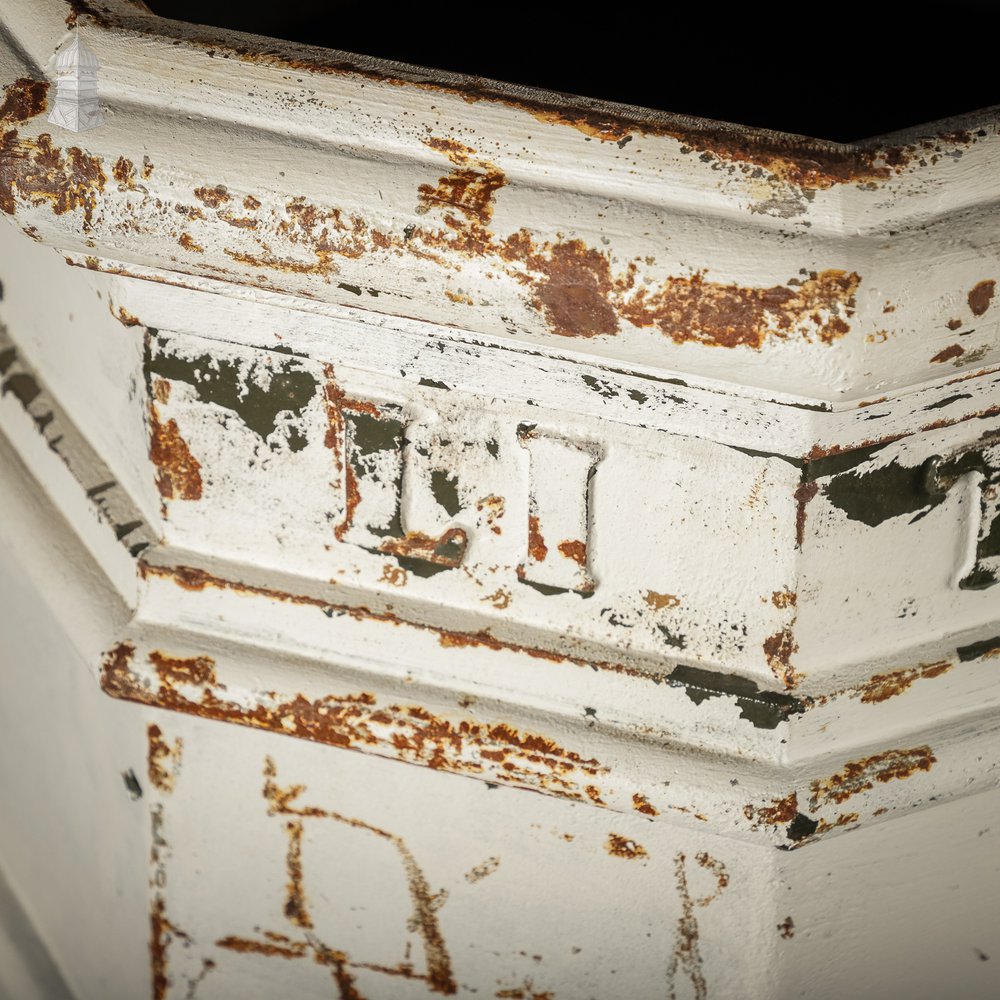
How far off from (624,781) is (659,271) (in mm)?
307

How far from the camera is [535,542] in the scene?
0.71m

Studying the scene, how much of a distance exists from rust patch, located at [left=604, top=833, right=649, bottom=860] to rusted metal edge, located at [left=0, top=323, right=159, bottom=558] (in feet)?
1.11

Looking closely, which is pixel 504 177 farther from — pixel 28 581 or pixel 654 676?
pixel 28 581

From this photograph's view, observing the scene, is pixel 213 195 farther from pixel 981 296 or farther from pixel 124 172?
pixel 981 296

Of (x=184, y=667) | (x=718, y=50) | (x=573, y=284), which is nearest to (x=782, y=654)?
(x=573, y=284)

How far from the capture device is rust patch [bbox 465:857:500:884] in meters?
0.84

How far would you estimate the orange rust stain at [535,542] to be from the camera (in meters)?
A: 0.70

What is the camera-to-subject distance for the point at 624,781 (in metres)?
0.73

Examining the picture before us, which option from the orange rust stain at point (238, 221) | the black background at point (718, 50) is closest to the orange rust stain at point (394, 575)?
the orange rust stain at point (238, 221)

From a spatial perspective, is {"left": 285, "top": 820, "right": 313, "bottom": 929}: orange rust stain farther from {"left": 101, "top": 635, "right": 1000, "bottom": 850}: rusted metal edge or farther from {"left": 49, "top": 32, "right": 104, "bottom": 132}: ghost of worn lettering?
{"left": 49, "top": 32, "right": 104, "bottom": 132}: ghost of worn lettering

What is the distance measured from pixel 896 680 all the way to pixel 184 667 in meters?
0.41

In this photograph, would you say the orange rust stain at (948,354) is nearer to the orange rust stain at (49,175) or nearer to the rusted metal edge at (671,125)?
the rusted metal edge at (671,125)

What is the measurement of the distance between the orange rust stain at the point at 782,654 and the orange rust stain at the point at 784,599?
0.05ft

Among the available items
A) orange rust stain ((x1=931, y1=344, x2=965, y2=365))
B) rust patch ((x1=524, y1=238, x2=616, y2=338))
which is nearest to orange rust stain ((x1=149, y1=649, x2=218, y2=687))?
rust patch ((x1=524, y1=238, x2=616, y2=338))
